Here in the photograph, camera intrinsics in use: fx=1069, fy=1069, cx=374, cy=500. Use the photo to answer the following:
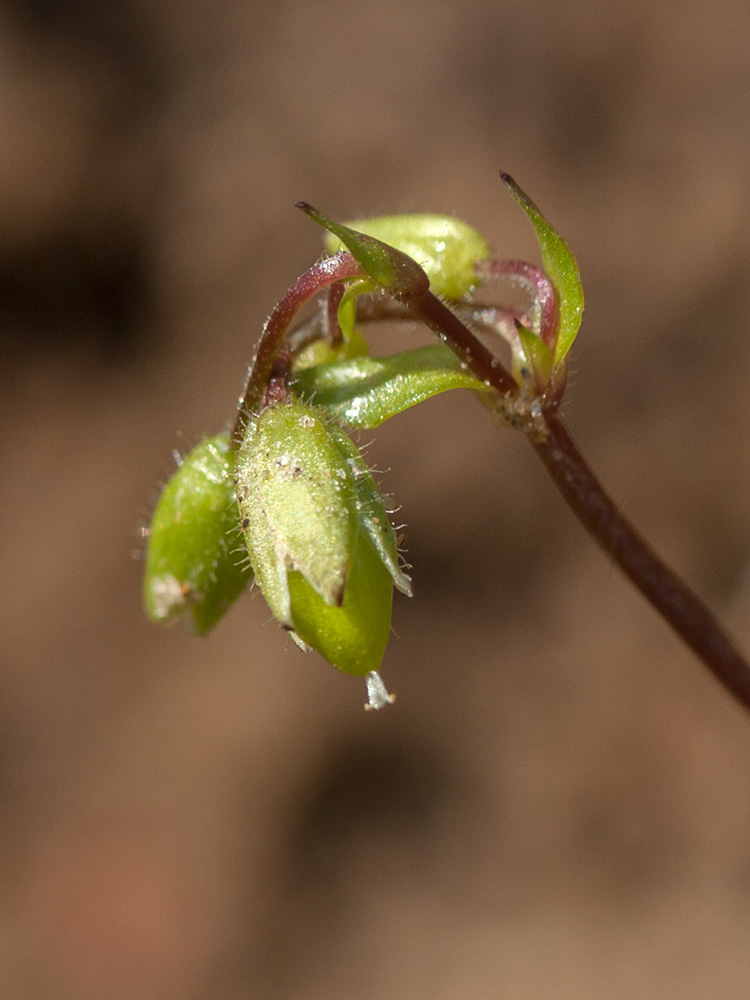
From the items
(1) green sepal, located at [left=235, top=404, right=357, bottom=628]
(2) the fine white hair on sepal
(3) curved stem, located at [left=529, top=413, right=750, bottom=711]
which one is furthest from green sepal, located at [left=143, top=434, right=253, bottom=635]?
(3) curved stem, located at [left=529, top=413, right=750, bottom=711]

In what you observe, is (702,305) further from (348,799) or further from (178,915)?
(178,915)

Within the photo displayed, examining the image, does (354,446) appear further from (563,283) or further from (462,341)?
(563,283)

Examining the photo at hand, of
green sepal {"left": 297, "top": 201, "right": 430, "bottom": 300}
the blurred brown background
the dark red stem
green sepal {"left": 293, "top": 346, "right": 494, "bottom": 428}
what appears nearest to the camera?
green sepal {"left": 297, "top": 201, "right": 430, "bottom": 300}

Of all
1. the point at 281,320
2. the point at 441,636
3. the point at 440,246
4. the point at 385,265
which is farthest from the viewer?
the point at 441,636

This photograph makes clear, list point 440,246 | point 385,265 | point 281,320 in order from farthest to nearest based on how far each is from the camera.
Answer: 1. point 440,246
2. point 281,320
3. point 385,265

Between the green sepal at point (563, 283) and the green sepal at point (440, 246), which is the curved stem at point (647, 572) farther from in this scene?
the green sepal at point (440, 246)

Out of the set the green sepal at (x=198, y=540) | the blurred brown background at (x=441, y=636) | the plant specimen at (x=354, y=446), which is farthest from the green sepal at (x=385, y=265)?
the blurred brown background at (x=441, y=636)

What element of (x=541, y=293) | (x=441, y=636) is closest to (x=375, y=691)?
(x=541, y=293)

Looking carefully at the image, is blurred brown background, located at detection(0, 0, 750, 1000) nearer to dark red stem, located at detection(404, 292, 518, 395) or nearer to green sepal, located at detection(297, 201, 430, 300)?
dark red stem, located at detection(404, 292, 518, 395)
